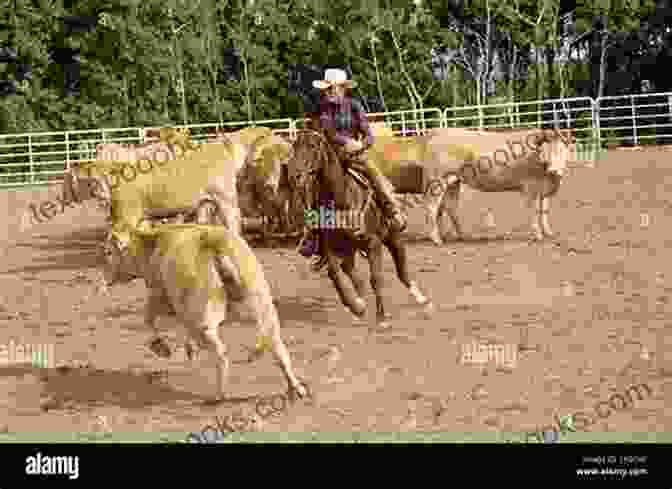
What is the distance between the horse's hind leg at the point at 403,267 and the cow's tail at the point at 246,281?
344 centimetres

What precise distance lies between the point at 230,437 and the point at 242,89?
36.4m

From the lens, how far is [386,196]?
1136 centimetres

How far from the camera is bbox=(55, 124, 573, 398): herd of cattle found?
836 cm

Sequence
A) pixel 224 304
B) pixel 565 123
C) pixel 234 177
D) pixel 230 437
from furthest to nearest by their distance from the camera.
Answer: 1. pixel 565 123
2. pixel 234 177
3. pixel 224 304
4. pixel 230 437

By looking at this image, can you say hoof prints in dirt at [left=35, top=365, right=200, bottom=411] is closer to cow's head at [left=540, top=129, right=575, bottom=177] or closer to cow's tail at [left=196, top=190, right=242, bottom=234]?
cow's tail at [left=196, top=190, right=242, bottom=234]

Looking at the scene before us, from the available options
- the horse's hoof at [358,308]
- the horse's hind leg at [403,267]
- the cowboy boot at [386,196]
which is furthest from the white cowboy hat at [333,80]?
the horse's hoof at [358,308]

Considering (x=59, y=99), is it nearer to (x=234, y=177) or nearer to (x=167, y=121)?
(x=167, y=121)

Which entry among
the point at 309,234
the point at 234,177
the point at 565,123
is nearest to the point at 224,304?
the point at 309,234

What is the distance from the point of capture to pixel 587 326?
10.7m

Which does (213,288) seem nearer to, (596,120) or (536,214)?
(536,214)

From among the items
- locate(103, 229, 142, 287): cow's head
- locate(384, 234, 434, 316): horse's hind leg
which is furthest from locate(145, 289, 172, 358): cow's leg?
locate(384, 234, 434, 316): horse's hind leg

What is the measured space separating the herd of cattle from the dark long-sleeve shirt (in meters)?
0.46

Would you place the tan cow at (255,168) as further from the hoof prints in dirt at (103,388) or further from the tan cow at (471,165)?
the hoof prints in dirt at (103,388)

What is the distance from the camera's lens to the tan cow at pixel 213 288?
8297 millimetres
